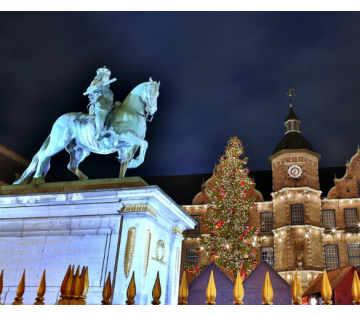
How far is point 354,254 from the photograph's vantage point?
1177 inches

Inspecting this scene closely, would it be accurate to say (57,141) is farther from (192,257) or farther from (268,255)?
(192,257)

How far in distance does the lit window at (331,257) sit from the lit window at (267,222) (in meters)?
4.86

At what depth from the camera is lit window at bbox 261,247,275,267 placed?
31.5m

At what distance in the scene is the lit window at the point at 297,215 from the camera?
30312 millimetres

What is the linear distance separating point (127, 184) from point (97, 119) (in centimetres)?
143

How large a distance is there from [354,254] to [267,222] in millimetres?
7408

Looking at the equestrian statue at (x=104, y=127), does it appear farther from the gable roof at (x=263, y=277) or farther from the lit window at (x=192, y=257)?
the lit window at (x=192, y=257)

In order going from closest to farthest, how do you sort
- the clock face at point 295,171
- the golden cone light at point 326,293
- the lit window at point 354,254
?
the golden cone light at point 326,293
the lit window at point 354,254
the clock face at point 295,171

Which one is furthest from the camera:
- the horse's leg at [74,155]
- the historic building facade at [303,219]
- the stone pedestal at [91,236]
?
the historic building facade at [303,219]

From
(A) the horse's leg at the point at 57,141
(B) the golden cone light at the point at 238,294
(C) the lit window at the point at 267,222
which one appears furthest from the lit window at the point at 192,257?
(B) the golden cone light at the point at 238,294

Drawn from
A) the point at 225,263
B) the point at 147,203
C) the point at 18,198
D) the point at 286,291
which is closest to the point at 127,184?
the point at 147,203

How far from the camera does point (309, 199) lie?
102ft

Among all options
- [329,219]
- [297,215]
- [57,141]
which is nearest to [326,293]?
[57,141]
